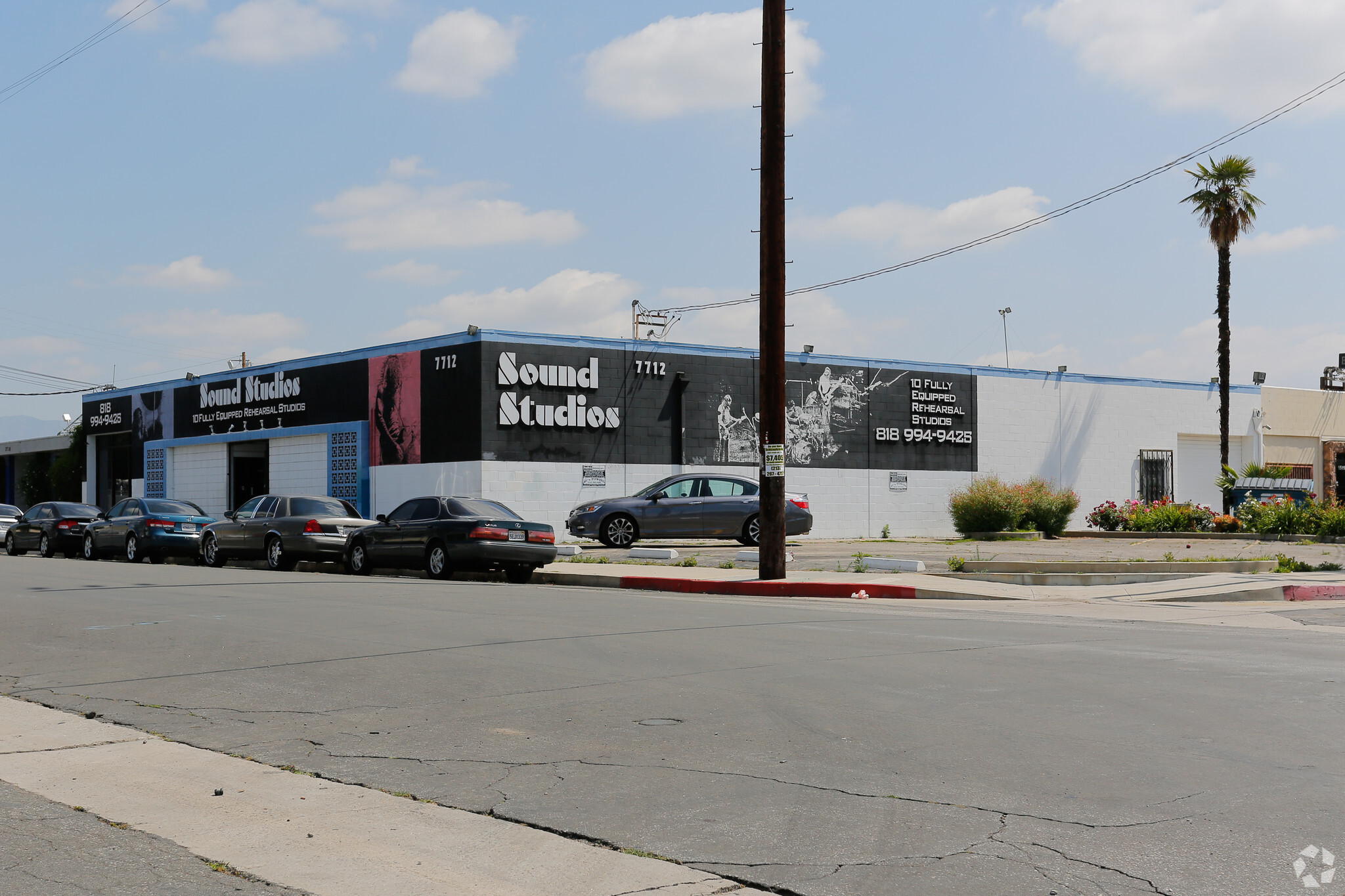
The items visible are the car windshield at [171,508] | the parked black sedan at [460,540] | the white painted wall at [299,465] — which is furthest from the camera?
the white painted wall at [299,465]

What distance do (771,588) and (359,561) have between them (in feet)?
29.2

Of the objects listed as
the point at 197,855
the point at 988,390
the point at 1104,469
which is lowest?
the point at 197,855

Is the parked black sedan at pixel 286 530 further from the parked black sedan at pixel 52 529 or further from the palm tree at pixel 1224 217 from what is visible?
the palm tree at pixel 1224 217

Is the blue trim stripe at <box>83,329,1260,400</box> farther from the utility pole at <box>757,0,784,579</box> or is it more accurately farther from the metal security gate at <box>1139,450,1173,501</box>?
the utility pole at <box>757,0,784,579</box>

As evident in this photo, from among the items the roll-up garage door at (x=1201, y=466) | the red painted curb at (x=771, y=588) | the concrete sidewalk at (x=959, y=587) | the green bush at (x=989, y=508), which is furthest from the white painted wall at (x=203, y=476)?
the roll-up garage door at (x=1201, y=466)

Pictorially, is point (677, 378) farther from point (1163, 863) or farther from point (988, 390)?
point (1163, 863)

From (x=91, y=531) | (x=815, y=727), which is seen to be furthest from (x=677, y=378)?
(x=815, y=727)

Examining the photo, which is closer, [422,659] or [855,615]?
[422,659]

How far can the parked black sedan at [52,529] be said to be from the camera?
3150 cm

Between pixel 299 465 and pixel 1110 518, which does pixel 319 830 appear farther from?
pixel 299 465

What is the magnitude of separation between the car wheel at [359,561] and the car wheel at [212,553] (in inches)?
168

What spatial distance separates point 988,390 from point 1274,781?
33.8 meters

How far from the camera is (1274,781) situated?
602 cm

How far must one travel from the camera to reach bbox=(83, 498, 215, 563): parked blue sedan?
2741cm
